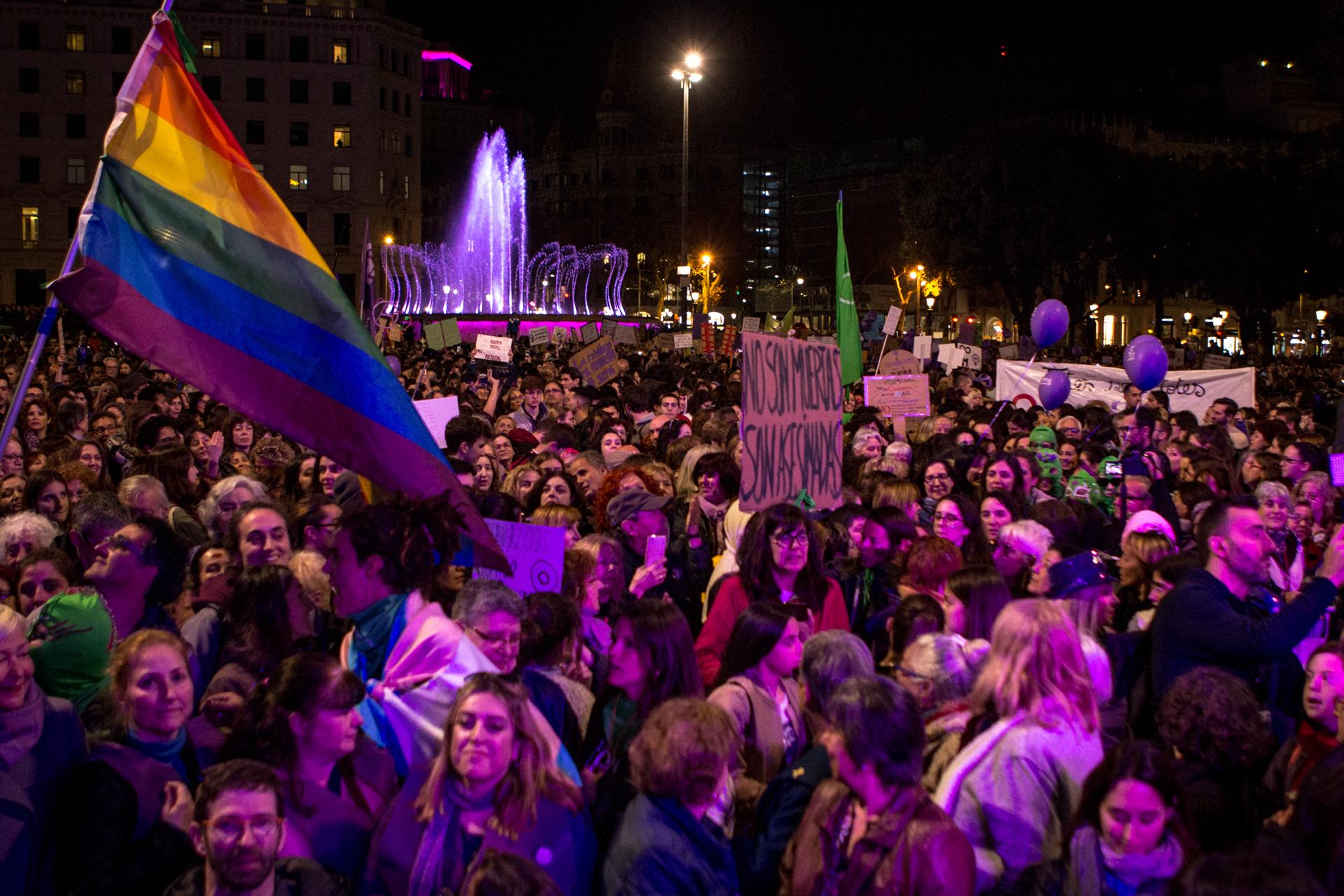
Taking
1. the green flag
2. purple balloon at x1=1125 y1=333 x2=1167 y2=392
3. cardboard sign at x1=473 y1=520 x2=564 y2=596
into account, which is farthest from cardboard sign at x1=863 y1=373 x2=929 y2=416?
cardboard sign at x1=473 y1=520 x2=564 y2=596

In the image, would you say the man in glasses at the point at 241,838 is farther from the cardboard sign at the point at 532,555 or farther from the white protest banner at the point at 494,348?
the white protest banner at the point at 494,348

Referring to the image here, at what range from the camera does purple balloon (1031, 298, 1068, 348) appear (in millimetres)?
13711

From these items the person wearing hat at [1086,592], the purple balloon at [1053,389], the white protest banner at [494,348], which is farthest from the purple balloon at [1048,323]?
the person wearing hat at [1086,592]

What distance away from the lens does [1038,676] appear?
12.4ft

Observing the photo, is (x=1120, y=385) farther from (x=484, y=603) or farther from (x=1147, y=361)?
(x=484, y=603)

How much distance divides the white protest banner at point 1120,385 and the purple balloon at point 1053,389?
144 centimetres

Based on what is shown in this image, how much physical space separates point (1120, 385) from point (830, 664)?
42.2 ft

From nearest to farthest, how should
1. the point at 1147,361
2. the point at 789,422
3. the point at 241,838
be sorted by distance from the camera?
the point at 241,838 → the point at 789,422 → the point at 1147,361

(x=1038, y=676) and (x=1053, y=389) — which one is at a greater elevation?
(x=1053, y=389)

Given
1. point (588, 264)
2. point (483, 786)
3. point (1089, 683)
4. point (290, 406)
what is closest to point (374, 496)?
point (290, 406)

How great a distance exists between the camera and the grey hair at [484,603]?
434cm

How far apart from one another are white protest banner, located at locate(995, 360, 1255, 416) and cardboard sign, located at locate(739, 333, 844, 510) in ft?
28.6

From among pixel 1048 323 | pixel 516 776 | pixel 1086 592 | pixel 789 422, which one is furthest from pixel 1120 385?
pixel 516 776

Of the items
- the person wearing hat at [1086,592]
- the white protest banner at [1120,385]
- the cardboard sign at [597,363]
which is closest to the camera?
the person wearing hat at [1086,592]
